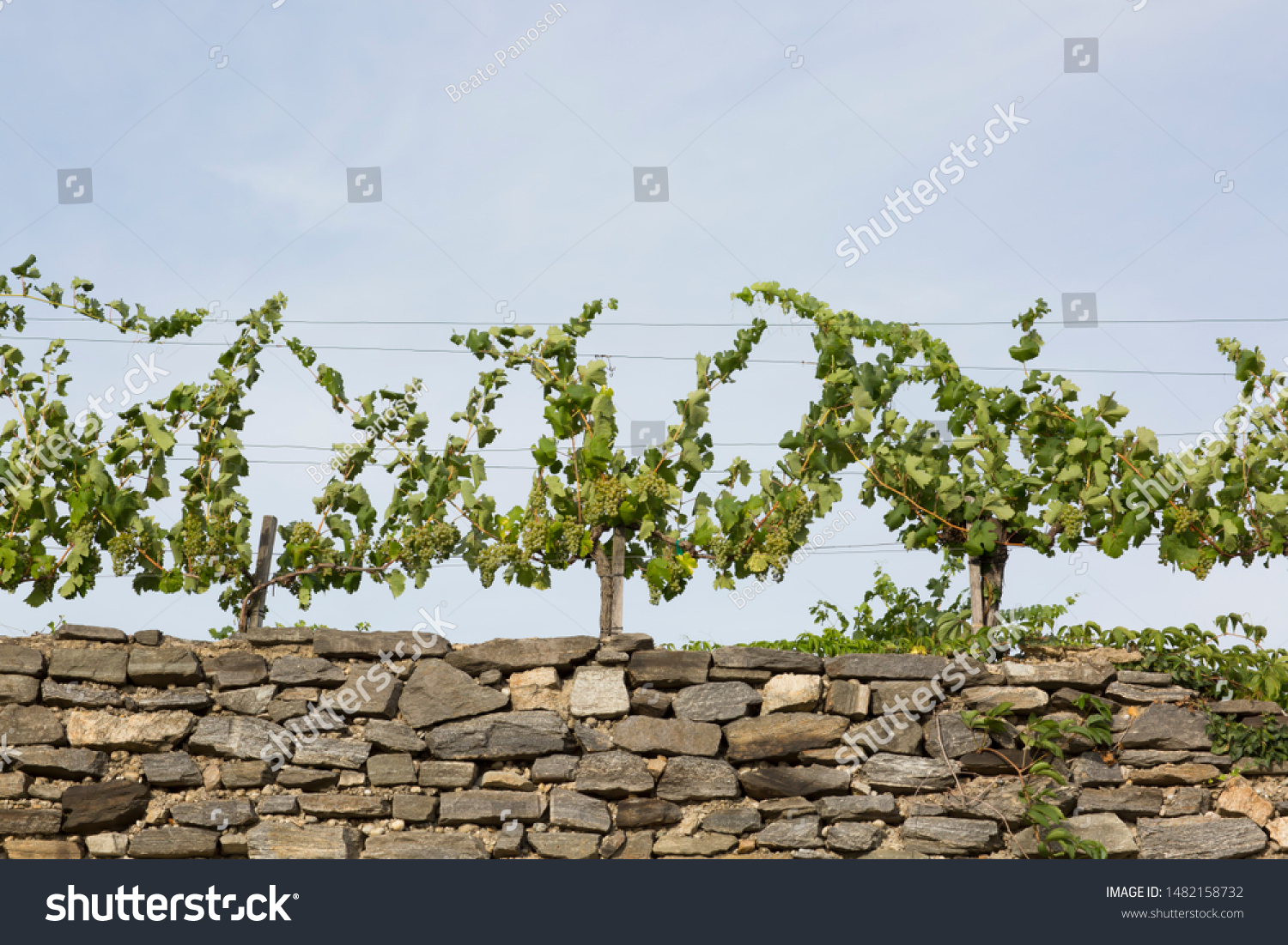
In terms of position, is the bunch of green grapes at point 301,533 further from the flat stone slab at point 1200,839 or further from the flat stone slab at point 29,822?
the flat stone slab at point 1200,839

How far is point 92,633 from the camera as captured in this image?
5.87 m

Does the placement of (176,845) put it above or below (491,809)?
below

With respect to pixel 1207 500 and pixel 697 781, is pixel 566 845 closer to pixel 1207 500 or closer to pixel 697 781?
pixel 697 781

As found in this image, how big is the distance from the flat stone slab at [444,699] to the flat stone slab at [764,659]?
1129 mm

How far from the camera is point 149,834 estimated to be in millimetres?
5453

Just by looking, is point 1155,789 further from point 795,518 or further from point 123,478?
point 123,478

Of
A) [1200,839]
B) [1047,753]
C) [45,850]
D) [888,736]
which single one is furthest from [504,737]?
[1200,839]

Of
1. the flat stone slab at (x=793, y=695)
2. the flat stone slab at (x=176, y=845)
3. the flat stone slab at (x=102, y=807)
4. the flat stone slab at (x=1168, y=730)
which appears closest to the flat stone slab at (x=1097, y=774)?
the flat stone slab at (x=1168, y=730)

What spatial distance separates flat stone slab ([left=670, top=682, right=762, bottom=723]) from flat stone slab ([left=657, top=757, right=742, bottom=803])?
22 cm

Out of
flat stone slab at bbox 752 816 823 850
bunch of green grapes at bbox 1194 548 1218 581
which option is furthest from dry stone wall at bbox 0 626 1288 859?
bunch of green grapes at bbox 1194 548 1218 581

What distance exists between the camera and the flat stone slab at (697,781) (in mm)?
5344

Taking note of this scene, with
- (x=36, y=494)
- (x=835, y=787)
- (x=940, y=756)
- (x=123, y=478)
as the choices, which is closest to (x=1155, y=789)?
(x=940, y=756)

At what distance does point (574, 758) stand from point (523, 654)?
0.59m

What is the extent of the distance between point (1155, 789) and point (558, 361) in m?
3.77
